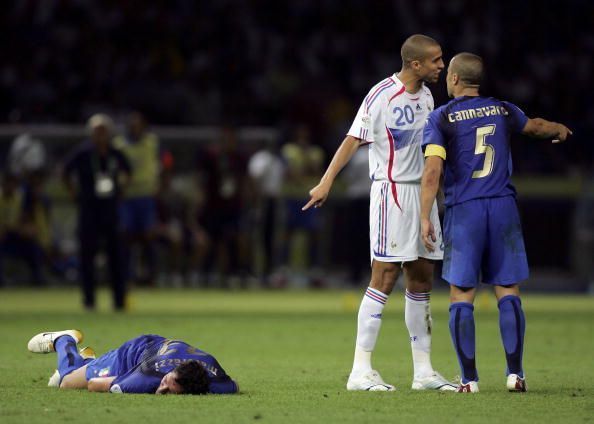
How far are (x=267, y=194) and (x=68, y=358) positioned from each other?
571 inches

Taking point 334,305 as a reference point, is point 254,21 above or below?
above

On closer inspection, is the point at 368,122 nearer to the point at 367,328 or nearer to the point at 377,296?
the point at 377,296

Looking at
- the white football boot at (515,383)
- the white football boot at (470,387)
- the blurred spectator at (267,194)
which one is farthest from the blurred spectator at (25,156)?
the white football boot at (515,383)

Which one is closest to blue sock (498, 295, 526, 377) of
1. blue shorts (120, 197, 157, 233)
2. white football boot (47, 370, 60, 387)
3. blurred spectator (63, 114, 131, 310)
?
white football boot (47, 370, 60, 387)

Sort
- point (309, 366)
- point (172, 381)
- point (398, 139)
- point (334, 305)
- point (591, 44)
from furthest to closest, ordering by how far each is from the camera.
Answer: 1. point (591, 44)
2. point (334, 305)
3. point (309, 366)
4. point (398, 139)
5. point (172, 381)

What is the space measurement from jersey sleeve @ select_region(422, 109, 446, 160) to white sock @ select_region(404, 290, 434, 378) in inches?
44.3

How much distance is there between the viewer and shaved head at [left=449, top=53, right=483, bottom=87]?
361 inches

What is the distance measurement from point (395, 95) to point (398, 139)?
1.05ft

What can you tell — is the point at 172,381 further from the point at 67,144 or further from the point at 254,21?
the point at 254,21

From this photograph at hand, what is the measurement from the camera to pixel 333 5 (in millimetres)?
29688

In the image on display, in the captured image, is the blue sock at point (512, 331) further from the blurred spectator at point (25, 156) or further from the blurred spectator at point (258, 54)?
the blurred spectator at point (258, 54)

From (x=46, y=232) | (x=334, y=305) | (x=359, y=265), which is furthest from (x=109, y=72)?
(x=334, y=305)

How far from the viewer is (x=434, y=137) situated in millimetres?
9102

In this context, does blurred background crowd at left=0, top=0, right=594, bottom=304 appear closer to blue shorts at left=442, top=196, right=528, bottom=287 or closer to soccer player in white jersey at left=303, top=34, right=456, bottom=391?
soccer player in white jersey at left=303, top=34, right=456, bottom=391
